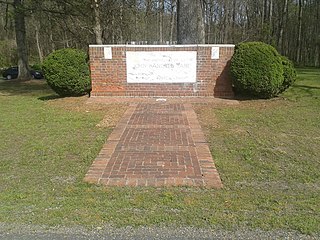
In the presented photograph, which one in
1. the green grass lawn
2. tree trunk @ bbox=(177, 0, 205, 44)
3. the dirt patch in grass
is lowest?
the green grass lawn

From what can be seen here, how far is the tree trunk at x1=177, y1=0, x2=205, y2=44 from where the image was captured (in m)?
11.8

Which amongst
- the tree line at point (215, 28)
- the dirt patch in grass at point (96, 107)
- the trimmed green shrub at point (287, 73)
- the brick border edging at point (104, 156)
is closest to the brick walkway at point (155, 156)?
the brick border edging at point (104, 156)

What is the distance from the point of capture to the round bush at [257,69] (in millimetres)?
9773

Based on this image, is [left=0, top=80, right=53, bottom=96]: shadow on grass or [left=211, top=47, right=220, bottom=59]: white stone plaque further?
[left=0, top=80, right=53, bottom=96]: shadow on grass

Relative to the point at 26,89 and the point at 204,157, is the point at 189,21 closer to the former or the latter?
the point at 204,157

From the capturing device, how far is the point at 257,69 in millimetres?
9773

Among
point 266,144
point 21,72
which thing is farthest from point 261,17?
point 266,144

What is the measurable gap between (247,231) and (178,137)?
3.22 metres

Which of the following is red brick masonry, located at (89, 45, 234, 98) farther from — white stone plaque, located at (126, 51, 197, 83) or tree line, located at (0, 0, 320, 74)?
tree line, located at (0, 0, 320, 74)

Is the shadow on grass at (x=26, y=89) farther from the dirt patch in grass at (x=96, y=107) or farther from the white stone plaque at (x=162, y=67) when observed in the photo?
the white stone plaque at (x=162, y=67)

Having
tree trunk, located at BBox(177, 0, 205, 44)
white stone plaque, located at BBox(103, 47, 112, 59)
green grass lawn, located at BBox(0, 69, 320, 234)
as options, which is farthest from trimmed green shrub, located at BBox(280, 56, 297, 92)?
white stone plaque, located at BBox(103, 47, 112, 59)

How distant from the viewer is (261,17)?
112ft

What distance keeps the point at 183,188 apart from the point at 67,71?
7798mm

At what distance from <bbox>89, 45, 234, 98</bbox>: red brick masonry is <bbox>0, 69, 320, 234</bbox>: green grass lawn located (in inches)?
121
